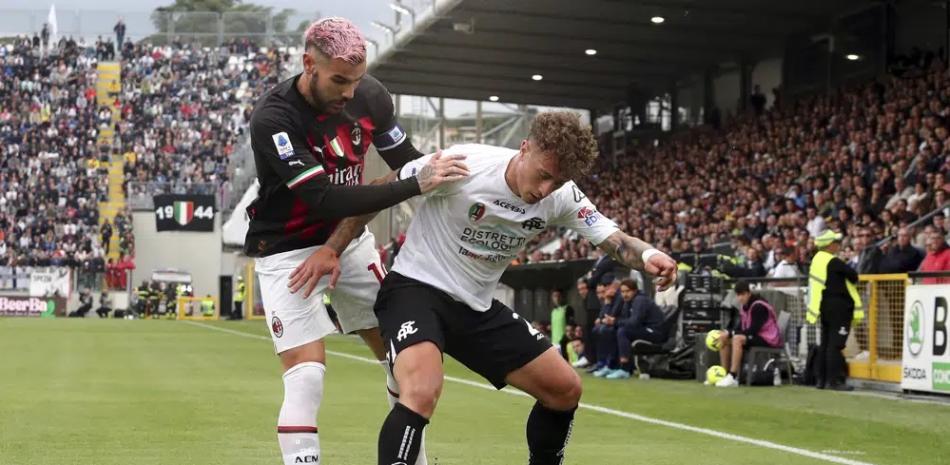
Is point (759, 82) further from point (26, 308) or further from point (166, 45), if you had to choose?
point (166, 45)

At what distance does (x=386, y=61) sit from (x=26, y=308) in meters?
22.8

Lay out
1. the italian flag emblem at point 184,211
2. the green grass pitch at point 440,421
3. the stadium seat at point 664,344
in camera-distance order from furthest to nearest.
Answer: the italian flag emblem at point 184,211 → the stadium seat at point 664,344 → the green grass pitch at point 440,421

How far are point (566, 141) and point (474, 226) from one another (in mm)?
640

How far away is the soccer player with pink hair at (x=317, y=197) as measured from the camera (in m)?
6.26

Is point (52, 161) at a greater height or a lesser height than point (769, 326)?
greater

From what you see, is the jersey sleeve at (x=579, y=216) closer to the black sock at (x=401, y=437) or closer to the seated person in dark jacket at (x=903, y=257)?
the black sock at (x=401, y=437)

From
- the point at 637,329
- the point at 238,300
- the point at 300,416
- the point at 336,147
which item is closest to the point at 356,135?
the point at 336,147

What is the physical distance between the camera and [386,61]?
39781 mm

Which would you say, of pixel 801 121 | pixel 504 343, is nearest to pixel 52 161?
pixel 801 121

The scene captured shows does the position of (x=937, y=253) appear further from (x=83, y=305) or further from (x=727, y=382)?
(x=83, y=305)

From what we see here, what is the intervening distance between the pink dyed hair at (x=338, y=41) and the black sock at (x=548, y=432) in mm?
1739

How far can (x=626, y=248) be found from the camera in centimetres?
672

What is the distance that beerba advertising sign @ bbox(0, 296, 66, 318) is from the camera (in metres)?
56.0

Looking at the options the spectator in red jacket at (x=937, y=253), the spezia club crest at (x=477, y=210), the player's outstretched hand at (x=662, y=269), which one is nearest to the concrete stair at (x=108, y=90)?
the spectator in red jacket at (x=937, y=253)
